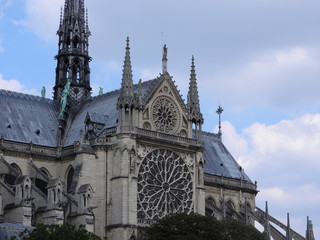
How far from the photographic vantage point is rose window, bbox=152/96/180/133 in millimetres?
85312

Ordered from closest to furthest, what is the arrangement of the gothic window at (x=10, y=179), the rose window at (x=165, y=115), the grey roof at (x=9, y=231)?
the grey roof at (x=9, y=231) → the gothic window at (x=10, y=179) → the rose window at (x=165, y=115)

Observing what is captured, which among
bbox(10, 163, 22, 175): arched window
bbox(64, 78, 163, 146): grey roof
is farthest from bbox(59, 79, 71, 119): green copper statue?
bbox(10, 163, 22, 175): arched window

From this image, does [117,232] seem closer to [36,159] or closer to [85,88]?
[36,159]

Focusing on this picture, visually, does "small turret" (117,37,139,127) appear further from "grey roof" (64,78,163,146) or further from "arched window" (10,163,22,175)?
"arched window" (10,163,22,175)

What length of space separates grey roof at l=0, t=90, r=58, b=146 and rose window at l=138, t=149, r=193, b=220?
929 cm

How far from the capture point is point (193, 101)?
8894 centimetres

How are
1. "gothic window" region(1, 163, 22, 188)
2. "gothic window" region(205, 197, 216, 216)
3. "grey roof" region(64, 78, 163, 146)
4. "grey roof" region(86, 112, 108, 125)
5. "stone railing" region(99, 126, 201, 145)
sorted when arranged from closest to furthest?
"gothic window" region(1, 163, 22, 188) → "stone railing" region(99, 126, 201, 145) → "grey roof" region(86, 112, 108, 125) → "grey roof" region(64, 78, 163, 146) → "gothic window" region(205, 197, 216, 216)

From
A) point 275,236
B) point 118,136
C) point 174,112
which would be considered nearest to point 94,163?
point 118,136

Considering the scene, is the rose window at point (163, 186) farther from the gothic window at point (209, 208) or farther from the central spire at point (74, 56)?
the central spire at point (74, 56)

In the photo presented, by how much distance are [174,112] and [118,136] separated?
23.4 feet

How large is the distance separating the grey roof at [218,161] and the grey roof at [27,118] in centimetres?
1675

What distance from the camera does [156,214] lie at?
83125 millimetres

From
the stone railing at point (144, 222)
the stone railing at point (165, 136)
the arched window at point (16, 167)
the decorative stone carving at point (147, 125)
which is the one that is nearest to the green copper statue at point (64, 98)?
the arched window at point (16, 167)

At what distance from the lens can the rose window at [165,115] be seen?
85312mm
